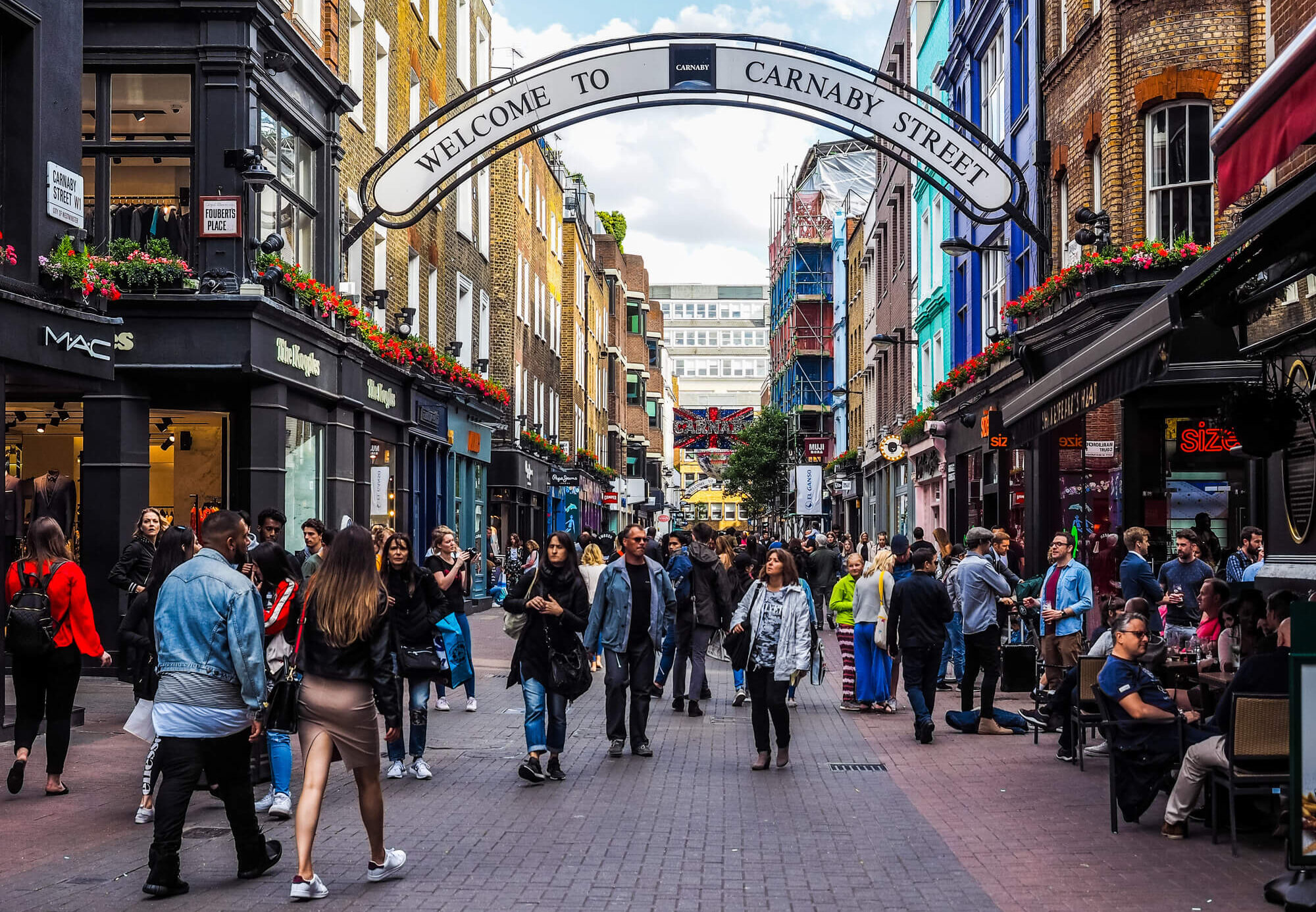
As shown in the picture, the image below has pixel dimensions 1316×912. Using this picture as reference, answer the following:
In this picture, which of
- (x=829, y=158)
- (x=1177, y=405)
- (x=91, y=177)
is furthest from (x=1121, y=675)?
(x=829, y=158)

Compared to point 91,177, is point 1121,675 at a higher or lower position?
lower

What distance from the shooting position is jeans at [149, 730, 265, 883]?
706cm

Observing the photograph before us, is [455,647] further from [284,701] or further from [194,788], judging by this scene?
[194,788]

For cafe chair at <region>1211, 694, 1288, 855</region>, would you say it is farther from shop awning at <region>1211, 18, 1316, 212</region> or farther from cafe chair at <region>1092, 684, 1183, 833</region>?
shop awning at <region>1211, 18, 1316, 212</region>

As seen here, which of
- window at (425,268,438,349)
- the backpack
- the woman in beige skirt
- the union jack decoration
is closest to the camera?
the woman in beige skirt

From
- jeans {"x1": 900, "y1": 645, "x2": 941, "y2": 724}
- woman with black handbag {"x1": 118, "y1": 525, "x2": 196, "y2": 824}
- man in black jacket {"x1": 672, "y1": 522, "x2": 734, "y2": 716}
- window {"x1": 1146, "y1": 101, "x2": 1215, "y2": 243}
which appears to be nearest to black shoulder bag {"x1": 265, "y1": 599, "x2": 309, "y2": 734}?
woman with black handbag {"x1": 118, "y1": 525, "x2": 196, "y2": 824}

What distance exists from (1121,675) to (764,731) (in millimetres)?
3277

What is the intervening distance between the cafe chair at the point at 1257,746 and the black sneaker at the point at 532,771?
4768mm

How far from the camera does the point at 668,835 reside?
880 cm

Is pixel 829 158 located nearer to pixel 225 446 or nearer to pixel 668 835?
pixel 225 446

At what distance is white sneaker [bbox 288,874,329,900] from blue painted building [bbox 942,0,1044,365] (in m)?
18.8

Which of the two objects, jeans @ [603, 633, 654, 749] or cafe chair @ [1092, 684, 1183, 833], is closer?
cafe chair @ [1092, 684, 1183, 833]

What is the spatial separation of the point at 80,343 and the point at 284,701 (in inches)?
264

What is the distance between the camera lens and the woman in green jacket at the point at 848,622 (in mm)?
16406
